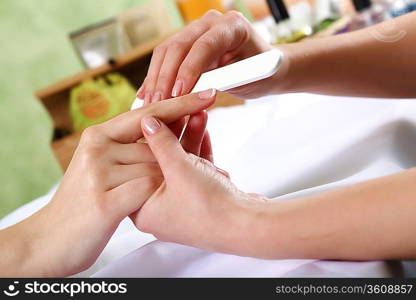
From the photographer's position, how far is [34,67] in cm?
243

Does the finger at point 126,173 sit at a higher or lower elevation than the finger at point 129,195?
higher

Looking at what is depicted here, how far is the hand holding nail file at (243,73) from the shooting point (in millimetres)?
533

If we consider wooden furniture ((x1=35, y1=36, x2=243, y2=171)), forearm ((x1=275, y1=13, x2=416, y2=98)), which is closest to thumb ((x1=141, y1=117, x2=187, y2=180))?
forearm ((x1=275, y1=13, x2=416, y2=98))

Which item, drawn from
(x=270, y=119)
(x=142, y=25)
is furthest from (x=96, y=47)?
(x=270, y=119)

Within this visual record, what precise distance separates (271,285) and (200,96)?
24cm

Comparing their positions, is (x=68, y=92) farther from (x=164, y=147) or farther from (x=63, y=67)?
(x=164, y=147)

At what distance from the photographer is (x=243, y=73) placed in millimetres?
569

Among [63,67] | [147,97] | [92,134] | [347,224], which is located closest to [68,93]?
[63,67]

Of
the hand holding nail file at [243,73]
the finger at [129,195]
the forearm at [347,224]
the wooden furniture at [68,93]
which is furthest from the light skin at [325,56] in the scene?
the wooden furniture at [68,93]

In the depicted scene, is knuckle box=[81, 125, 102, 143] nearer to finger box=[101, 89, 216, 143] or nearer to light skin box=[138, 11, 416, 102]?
finger box=[101, 89, 216, 143]

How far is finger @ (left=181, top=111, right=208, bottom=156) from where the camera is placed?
24.9 inches

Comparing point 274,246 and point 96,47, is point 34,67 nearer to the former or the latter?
point 96,47

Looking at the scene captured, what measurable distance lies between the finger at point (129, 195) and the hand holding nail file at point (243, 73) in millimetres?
157

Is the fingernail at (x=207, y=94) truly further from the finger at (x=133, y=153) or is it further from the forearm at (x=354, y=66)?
the forearm at (x=354, y=66)
